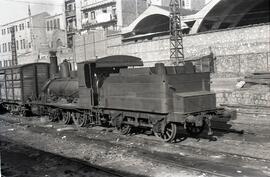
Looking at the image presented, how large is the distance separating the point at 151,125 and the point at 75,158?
2.88 m

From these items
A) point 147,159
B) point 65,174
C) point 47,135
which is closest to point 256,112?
point 147,159

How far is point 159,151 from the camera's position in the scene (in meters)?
10.2

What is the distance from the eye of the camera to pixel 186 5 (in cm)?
5412

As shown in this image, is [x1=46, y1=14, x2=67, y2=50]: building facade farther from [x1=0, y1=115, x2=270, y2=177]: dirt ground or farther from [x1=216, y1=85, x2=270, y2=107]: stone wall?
[x1=0, y1=115, x2=270, y2=177]: dirt ground

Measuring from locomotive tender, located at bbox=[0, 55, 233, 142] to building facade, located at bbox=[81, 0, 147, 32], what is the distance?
32971mm

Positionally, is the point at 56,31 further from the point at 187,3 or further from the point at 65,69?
the point at 65,69

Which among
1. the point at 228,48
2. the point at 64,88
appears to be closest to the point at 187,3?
the point at 228,48

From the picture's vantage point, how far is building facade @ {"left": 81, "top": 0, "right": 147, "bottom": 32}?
49938 millimetres

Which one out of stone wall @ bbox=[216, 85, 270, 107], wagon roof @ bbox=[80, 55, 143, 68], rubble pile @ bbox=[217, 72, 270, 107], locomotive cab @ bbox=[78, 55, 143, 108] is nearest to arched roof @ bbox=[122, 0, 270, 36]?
rubble pile @ bbox=[217, 72, 270, 107]

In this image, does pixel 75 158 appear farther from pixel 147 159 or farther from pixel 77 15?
pixel 77 15

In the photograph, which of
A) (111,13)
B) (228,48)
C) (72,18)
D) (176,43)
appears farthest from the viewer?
(72,18)

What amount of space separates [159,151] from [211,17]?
3056 cm

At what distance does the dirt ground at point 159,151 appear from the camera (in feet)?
26.9

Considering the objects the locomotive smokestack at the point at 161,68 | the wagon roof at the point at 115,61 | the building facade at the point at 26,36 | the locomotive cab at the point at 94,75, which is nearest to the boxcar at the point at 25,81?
the locomotive cab at the point at 94,75
